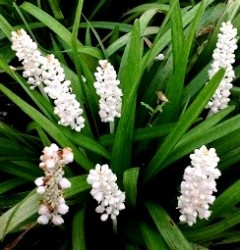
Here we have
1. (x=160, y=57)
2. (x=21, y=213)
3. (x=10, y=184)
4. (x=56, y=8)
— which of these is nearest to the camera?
(x=21, y=213)

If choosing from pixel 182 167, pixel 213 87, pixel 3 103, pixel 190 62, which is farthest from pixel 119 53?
pixel 213 87

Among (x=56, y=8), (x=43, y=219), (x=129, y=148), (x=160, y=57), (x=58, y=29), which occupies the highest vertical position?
(x=56, y=8)

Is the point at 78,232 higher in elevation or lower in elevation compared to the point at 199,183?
higher

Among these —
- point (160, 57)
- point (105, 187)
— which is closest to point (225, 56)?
point (160, 57)

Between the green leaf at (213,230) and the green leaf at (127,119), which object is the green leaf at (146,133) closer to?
the green leaf at (127,119)

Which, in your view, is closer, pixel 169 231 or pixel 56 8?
pixel 169 231

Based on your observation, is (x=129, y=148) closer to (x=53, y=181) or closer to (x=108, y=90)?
(x=108, y=90)

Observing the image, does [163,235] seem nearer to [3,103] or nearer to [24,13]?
[3,103]

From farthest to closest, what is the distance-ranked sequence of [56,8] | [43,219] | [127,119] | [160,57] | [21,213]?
[56,8], [160,57], [127,119], [21,213], [43,219]
